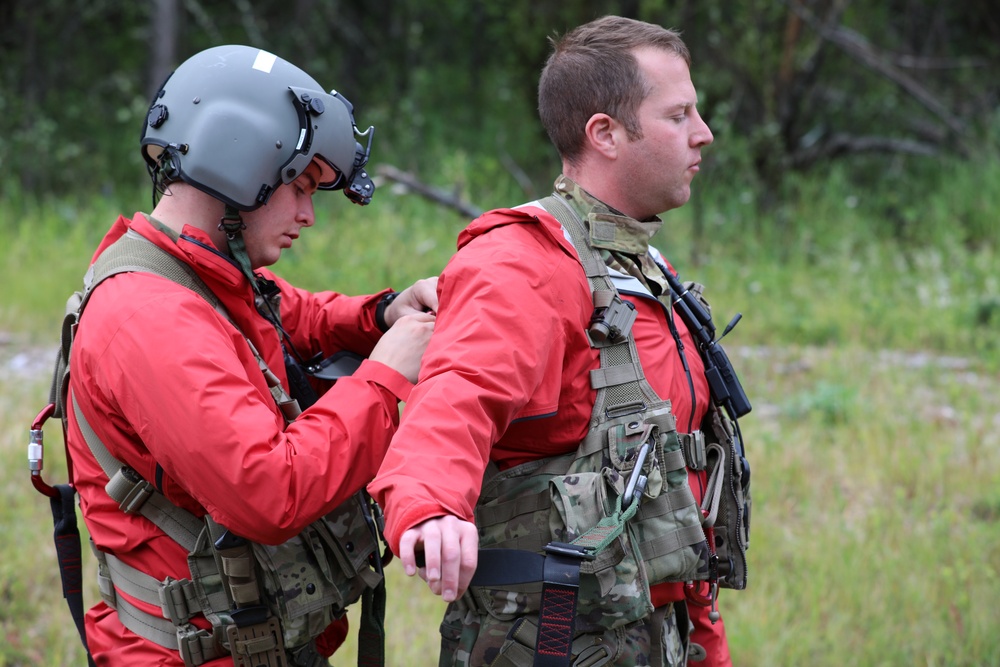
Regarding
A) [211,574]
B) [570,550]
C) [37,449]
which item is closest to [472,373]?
[570,550]

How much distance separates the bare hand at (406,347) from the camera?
2.29 m

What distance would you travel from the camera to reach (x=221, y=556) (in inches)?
87.4

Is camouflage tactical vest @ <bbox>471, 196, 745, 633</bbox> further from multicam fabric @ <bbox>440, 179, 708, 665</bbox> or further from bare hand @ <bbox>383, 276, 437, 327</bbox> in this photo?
bare hand @ <bbox>383, 276, 437, 327</bbox>

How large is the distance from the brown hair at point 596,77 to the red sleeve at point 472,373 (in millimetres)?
379

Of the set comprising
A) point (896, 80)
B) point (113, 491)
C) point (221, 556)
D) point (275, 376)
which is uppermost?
point (896, 80)

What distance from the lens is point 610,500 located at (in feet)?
7.34

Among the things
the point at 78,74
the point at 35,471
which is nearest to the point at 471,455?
the point at 35,471

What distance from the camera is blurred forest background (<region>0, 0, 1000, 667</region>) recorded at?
174 inches

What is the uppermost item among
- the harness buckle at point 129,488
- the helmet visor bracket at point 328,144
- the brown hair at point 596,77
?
the brown hair at point 596,77

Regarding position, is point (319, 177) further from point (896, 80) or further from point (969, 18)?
point (969, 18)

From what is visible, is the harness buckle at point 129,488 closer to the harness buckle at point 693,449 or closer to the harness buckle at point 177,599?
the harness buckle at point 177,599

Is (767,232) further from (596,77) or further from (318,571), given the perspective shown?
(318,571)

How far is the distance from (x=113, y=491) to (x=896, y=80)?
1022 centimetres

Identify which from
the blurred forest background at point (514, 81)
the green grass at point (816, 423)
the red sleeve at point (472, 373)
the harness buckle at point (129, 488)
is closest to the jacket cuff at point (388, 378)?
the red sleeve at point (472, 373)
